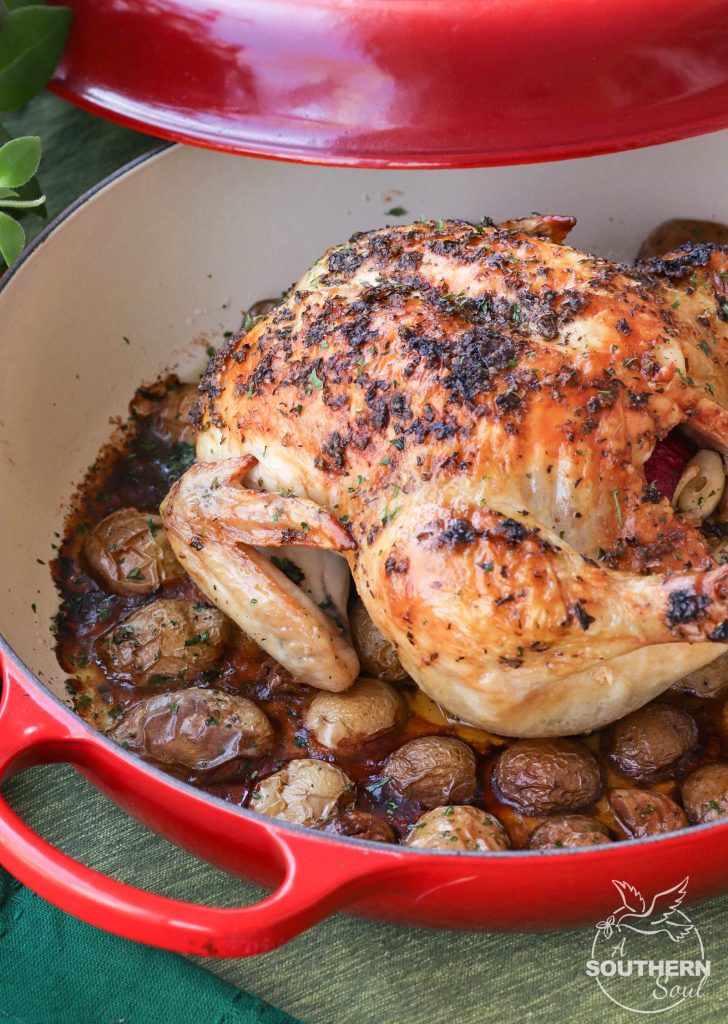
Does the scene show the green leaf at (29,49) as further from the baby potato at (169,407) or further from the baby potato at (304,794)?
the baby potato at (304,794)

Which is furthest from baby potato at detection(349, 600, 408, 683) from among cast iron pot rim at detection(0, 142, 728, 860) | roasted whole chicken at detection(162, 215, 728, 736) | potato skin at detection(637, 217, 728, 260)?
potato skin at detection(637, 217, 728, 260)

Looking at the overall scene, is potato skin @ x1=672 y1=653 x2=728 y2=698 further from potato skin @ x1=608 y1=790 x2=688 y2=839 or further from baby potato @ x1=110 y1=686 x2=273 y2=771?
baby potato @ x1=110 y1=686 x2=273 y2=771

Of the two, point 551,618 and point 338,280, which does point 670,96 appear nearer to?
point 338,280

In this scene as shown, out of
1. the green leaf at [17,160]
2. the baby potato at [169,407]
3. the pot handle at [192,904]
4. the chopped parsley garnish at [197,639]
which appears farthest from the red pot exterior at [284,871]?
the baby potato at [169,407]

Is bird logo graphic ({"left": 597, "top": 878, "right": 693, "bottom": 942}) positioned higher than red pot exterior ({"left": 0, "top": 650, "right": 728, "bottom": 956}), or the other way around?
red pot exterior ({"left": 0, "top": 650, "right": 728, "bottom": 956})

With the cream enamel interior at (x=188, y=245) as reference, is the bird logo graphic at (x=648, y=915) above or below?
below

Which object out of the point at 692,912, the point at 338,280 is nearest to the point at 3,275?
the point at 338,280
